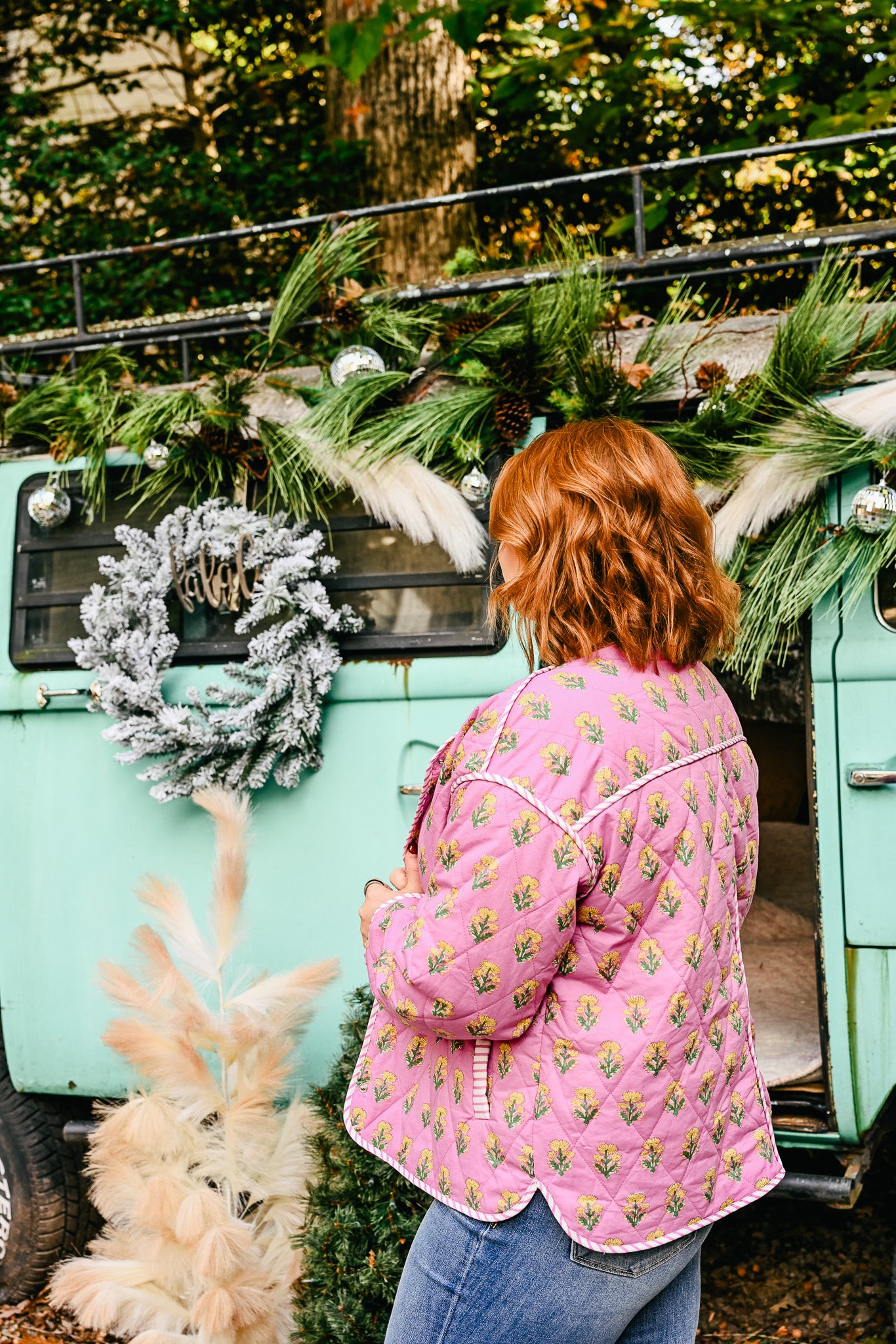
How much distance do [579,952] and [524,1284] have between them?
0.39 m

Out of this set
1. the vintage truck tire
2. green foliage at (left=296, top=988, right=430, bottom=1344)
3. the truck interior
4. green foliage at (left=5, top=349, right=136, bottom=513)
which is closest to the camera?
green foliage at (left=296, top=988, right=430, bottom=1344)

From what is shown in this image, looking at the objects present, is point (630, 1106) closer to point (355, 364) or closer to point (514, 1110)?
point (514, 1110)

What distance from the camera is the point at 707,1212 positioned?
1.41 meters

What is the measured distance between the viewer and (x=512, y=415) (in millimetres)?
2705

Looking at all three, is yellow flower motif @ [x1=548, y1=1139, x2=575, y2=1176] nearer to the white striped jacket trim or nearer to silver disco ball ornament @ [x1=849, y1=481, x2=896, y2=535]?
the white striped jacket trim

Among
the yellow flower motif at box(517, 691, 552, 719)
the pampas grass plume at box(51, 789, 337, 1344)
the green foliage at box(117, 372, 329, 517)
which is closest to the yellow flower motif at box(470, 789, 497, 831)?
the yellow flower motif at box(517, 691, 552, 719)

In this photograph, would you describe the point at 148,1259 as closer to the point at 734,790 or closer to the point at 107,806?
the point at 107,806

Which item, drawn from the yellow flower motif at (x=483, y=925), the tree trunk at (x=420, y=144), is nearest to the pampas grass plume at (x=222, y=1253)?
the yellow flower motif at (x=483, y=925)

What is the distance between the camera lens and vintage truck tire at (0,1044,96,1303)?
3.15m

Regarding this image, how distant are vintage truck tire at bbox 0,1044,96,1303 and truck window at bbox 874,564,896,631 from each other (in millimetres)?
2550

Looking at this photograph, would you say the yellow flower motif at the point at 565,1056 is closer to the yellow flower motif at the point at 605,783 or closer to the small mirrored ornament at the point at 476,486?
the yellow flower motif at the point at 605,783

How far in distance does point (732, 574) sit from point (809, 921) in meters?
1.33

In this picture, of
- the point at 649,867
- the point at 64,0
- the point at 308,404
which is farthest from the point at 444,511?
the point at 64,0

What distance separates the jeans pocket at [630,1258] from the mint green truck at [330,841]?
126 centimetres
